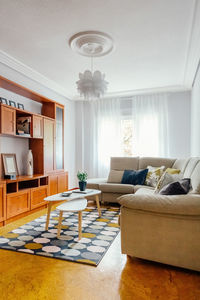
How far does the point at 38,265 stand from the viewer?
1926 millimetres

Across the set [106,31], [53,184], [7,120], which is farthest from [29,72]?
[53,184]

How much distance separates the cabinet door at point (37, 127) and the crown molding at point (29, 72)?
0.81 metres

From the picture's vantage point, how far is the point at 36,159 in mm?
4258

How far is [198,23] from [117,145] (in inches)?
136

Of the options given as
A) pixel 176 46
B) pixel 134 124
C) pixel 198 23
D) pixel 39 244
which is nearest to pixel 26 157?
pixel 39 244

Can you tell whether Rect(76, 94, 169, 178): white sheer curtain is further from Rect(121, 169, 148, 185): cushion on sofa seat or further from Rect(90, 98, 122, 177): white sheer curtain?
Rect(121, 169, 148, 185): cushion on sofa seat

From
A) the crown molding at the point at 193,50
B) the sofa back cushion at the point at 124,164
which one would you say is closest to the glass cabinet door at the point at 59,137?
the sofa back cushion at the point at 124,164

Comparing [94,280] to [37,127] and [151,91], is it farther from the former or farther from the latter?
[151,91]

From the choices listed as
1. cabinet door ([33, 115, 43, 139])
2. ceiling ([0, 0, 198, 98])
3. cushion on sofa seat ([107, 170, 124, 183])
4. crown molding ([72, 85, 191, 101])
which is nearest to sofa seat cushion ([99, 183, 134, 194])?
cushion on sofa seat ([107, 170, 124, 183])

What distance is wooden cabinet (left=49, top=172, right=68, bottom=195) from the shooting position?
427 centimetres

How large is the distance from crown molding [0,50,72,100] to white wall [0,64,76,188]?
59 mm

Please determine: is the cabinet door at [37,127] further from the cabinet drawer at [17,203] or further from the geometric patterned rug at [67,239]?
the geometric patterned rug at [67,239]

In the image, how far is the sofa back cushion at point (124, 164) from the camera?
14.9 ft

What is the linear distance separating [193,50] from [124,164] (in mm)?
2419
